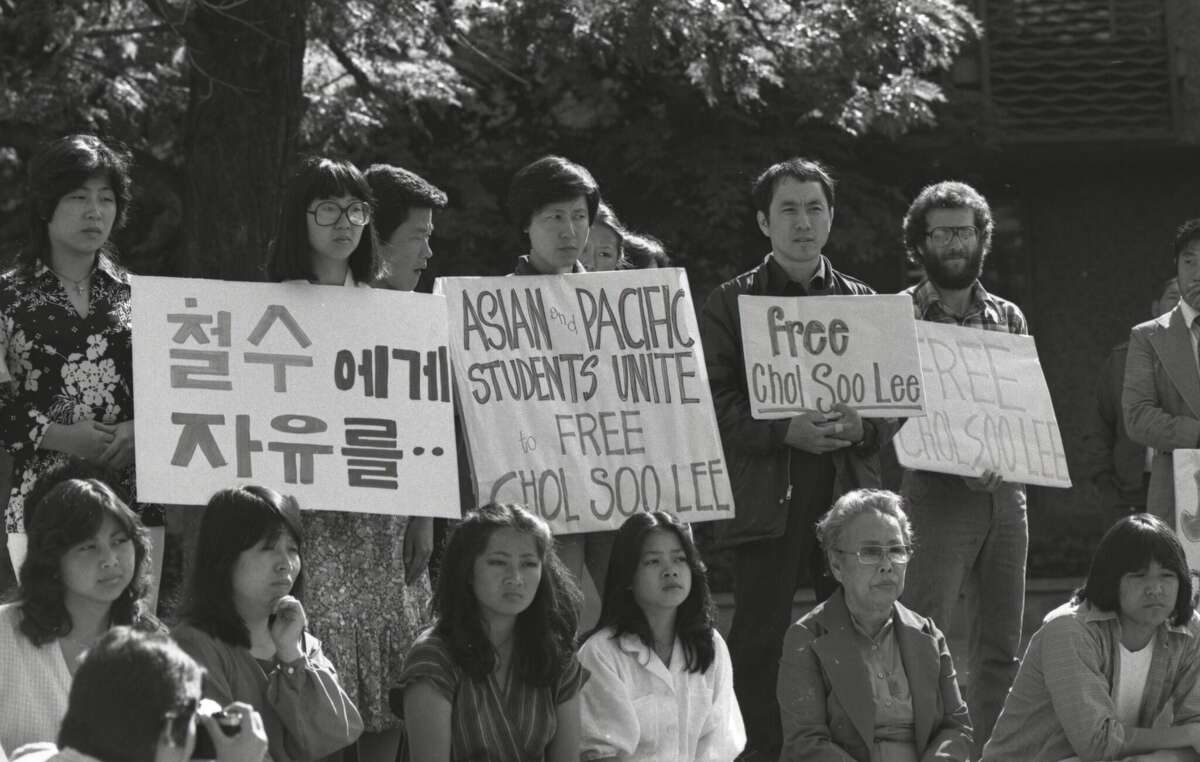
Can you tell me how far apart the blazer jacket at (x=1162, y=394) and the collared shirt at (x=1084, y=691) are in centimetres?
125

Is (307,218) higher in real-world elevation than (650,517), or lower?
higher

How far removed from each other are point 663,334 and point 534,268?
0.49m

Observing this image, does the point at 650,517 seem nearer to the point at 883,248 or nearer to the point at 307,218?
the point at 307,218

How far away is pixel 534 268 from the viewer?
6340 millimetres

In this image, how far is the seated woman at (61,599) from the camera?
4688mm

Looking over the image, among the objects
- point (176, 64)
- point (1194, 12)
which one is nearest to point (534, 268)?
point (176, 64)

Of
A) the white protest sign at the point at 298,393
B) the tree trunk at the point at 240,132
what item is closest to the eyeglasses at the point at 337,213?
the white protest sign at the point at 298,393

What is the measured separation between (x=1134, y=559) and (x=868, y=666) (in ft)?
2.86

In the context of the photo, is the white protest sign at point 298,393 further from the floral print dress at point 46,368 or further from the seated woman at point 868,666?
the seated woman at point 868,666

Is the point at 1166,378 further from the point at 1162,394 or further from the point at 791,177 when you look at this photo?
the point at 791,177

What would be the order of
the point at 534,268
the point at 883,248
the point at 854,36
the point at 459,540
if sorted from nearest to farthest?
the point at 459,540 < the point at 534,268 < the point at 854,36 < the point at 883,248

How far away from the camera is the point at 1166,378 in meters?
7.24

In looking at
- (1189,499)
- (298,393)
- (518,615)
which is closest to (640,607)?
(518,615)

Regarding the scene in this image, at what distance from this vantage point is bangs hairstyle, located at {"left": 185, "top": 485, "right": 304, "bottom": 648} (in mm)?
4902
